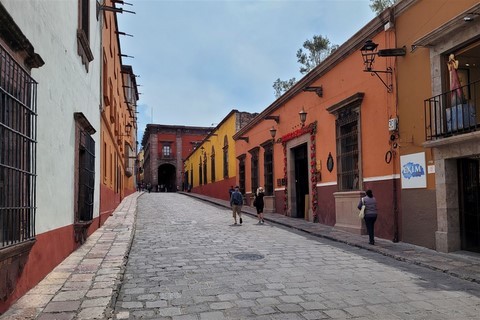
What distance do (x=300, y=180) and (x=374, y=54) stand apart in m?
7.64

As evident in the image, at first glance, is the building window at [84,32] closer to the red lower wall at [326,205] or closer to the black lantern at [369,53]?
the black lantern at [369,53]

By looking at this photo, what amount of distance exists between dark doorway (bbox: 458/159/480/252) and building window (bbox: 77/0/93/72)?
8344 mm

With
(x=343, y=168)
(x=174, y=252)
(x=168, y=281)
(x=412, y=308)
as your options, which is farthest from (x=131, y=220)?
(x=412, y=308)

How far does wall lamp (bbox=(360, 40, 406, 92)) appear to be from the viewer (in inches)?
389

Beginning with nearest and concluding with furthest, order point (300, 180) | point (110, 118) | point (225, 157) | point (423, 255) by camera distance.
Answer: point (423, 255) → point (110, 118) → point (300, 180) → point (225, 157)

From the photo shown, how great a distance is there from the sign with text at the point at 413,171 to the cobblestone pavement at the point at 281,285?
181 centimetres

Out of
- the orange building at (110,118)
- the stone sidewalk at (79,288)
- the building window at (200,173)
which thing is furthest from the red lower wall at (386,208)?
the building window at (200,173)

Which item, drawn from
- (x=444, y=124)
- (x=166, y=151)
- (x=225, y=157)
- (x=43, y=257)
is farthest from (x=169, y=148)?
(x=43, y=257)

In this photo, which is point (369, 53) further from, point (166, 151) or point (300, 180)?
point (166, 151)

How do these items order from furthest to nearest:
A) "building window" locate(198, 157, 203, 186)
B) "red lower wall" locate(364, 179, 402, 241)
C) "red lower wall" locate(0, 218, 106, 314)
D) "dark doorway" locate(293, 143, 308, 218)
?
"building window" locate(198, 157, 203, 186) → "dark doorway" locate(293, 143, 308, 218) → "red lower wall" locate(364, 179, 402, 241) → "red lower wall" locate(0, 218, 106, 314)

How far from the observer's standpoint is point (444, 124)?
8.65m

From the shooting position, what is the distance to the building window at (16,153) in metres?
4.29

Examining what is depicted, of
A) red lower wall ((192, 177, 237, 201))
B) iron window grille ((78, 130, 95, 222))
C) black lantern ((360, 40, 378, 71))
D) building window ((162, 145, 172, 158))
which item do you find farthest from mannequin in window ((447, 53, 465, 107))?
building window ((162, 145, 172, 158))

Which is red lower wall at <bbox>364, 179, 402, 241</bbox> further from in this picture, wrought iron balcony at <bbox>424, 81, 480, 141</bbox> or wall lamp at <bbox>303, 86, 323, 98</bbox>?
wall lamp at <bbox>303, 86, 323, 98</bbox>
